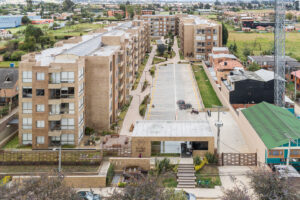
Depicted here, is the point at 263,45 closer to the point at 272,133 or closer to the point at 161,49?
the point at 161,49

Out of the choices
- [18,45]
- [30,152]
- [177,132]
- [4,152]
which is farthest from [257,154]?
[18,45]

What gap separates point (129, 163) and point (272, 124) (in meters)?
13.4

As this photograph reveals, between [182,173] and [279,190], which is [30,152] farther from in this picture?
[279,190]

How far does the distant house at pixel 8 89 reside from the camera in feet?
132

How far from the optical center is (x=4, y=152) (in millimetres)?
28531

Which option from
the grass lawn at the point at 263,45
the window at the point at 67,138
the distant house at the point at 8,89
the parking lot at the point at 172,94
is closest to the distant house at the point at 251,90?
the parking lot at the point at 172,94

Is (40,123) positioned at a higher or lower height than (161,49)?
lower

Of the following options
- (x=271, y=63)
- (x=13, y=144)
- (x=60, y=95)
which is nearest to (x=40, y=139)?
(x=13, y=144)

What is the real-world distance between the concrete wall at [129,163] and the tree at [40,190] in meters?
9.78

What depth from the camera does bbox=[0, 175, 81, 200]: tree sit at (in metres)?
15.1

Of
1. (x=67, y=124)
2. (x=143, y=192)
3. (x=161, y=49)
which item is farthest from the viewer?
(x=161, y=49)

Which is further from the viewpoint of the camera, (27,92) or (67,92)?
(67,92)

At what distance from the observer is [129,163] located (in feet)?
85.4

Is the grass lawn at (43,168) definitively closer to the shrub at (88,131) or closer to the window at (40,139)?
the window at (40,139)
